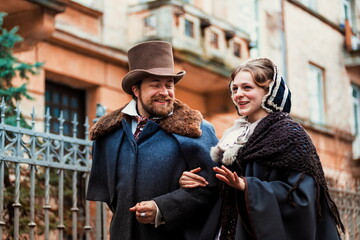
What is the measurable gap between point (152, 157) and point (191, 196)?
1.22 feet

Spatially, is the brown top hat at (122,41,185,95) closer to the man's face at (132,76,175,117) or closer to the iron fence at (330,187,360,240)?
the man's face at (132,76,175,117)

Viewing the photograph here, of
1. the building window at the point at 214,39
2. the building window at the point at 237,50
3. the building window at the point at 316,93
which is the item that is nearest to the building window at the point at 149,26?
the building window at the point at 214,39

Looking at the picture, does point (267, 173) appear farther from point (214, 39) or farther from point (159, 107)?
point (214, 39)

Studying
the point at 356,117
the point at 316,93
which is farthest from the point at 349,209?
the point at 356,117

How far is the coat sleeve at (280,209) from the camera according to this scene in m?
3.86

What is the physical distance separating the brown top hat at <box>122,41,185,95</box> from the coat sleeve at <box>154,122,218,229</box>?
1.50 ft

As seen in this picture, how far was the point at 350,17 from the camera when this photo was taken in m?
22.2

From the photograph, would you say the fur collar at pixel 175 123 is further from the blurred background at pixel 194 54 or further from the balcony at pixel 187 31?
the balcony at pixel 187 31

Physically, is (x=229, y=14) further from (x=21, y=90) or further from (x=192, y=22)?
(x=21, y=90)

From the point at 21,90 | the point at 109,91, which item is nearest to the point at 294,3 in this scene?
the point at 109,91

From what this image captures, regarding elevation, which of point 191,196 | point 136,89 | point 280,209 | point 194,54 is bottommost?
point 280,209

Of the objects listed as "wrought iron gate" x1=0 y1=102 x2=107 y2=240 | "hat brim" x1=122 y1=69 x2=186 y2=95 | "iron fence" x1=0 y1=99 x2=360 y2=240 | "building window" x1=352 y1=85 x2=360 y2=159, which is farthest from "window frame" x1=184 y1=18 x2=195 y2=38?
"building window" x1=352 y1=85 x2=360 y2=159

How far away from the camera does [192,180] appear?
4.54m

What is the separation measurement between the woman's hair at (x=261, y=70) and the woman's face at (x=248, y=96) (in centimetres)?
2
